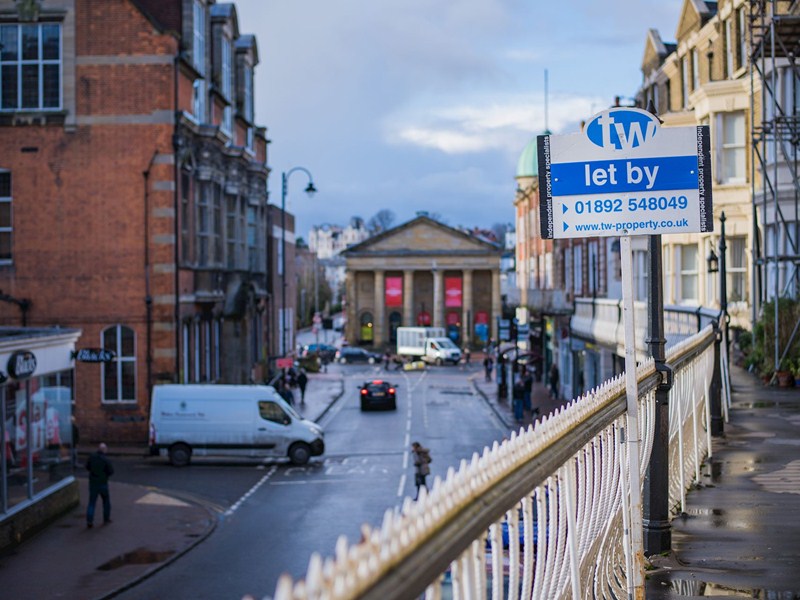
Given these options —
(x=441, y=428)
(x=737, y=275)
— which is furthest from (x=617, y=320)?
(x=441, y=428)

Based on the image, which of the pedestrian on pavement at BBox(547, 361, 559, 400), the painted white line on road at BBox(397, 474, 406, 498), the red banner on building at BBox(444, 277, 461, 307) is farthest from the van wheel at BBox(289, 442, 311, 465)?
the red banner on building at BBox(444, 277, 461, 307)

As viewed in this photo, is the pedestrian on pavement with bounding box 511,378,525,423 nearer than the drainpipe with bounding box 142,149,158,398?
No

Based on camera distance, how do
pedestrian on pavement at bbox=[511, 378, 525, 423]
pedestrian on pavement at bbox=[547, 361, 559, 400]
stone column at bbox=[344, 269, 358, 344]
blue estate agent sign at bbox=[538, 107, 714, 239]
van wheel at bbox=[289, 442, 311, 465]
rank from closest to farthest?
1. blue estate agent sign at bbox=[538, 107, 714, 239]
2. van wheel at bbox=[289, 442, 311, 465]
3. pedestrian on pavement at bbox=[511, 378, 525, 423]
4. pedestrian on pavement at bbox=[547, 361, 559, 400]
5. stone column at bbox=[344, 269, 358, 344]

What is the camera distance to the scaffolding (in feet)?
85.5

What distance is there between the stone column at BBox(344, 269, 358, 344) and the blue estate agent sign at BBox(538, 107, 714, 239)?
106433 millimetres

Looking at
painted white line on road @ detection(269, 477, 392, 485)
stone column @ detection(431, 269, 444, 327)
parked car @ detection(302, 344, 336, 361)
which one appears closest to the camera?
painted white line on road @ detection(269, 477, 392, 485)

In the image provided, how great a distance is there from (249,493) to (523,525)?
22.6 m

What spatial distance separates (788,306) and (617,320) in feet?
21.0

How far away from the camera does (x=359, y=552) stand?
280cm

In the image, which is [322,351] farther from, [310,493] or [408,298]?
[310,493]

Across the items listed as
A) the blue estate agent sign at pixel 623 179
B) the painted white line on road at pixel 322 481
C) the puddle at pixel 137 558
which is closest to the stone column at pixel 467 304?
the painted white line on road at pixel 322 481

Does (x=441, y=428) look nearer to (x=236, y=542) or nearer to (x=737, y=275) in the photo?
(x=737, y=275)

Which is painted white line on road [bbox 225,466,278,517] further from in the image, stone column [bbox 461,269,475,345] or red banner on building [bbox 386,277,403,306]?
red banner on building [bbox 386,277,403,306]

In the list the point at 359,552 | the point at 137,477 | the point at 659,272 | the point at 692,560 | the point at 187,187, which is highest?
the point at 187,187
